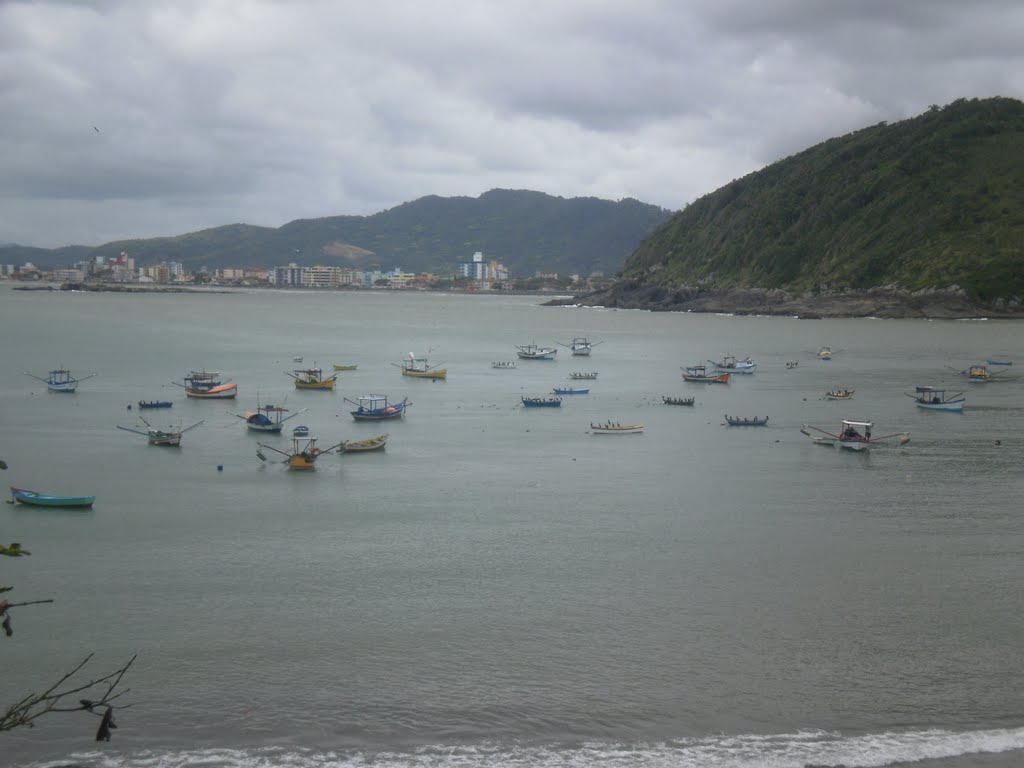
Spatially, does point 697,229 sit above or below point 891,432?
above

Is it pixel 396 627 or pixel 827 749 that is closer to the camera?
pixel 827 749

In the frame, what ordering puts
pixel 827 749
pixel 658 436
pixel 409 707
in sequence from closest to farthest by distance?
pixel 827 749 → pixel 409 707 → pixel 658 436

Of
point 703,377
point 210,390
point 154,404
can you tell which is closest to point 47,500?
point 154,404

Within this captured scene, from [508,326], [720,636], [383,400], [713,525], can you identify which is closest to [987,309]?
[508,326]

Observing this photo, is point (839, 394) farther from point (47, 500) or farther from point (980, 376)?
point (47, 500)

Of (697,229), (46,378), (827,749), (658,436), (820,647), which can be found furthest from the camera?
(697,229)

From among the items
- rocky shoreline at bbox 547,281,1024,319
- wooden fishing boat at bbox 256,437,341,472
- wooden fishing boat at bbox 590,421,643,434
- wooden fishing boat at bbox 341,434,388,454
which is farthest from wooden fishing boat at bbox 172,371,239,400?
rocky shoreline at bbox 547,281,1024,319

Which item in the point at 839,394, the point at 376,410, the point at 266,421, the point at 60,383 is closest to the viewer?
the point at 266,421

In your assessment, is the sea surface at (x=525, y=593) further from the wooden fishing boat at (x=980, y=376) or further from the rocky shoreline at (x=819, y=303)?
the rocky shoreline at (x=819, y=303)

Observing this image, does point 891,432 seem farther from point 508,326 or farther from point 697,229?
point 697,229
